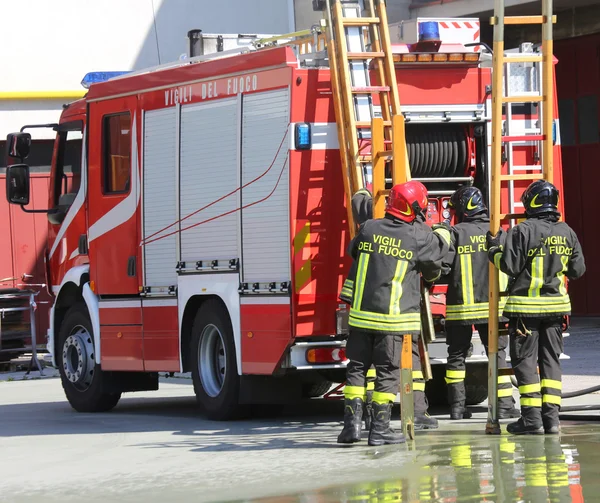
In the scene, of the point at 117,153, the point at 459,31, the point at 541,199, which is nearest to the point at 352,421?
the point at 541,199

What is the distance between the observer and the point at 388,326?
30.0 feet

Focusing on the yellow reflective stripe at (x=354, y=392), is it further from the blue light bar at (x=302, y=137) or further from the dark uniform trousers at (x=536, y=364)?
the blue light bar at (x=302, y=137)

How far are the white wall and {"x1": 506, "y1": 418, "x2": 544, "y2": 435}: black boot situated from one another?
40.8 feet

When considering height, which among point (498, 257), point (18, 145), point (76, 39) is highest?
point (76, 39)

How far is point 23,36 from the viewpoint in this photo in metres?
20.9

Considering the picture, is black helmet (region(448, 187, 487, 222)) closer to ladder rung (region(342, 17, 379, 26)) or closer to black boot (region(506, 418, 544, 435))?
ladder rung (region(342, 17, 379, 26))

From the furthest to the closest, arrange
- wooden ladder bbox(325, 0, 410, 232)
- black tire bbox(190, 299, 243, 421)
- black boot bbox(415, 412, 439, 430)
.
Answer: black tire bbox(190, 299, 243, 421) → wooden ladder bbox(325, 0, 410, 232) → black boot bbox(415, 412, 439, 430)

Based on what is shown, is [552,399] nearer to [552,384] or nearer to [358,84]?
[552,384]

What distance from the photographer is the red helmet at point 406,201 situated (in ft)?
30.2

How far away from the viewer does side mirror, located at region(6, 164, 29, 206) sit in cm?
1295

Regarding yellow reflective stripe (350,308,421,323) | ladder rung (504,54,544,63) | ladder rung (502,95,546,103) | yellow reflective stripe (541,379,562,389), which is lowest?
yellow reflective stripe (541,379,562,389)

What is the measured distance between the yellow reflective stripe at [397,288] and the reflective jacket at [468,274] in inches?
53.5

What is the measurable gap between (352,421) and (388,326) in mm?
689

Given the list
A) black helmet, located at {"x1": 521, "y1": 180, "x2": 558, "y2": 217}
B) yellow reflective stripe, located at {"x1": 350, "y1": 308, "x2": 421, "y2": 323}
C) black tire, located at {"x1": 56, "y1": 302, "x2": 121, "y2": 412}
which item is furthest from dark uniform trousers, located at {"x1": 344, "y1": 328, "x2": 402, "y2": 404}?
black tire, located at {"x1": 56, "y1": 302, "x2": 121, "y2": 412}
